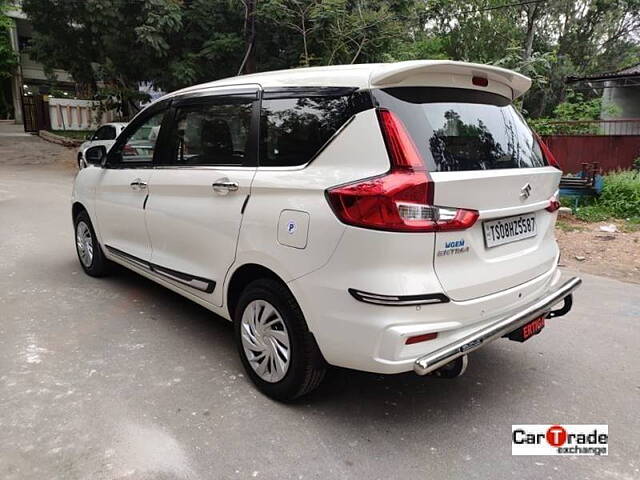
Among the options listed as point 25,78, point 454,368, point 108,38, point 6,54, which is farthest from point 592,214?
point 25,78

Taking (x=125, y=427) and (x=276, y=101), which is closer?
(x=125, y=427)

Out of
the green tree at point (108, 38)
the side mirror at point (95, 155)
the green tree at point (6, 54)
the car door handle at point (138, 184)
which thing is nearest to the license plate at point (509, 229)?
the car door handle at point (138, 184)

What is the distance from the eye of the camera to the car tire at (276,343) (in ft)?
9.02

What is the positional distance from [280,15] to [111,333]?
10464 mm

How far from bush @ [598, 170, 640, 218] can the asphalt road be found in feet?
16.0

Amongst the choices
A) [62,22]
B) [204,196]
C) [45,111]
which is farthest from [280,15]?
[45,111]

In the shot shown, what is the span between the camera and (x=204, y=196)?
11.1 ft

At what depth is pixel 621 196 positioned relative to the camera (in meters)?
9.09

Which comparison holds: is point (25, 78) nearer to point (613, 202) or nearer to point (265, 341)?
point (613, 202)

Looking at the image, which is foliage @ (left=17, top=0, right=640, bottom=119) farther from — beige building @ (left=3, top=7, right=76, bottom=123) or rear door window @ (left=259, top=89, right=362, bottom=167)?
beige building @ (left=3, top=7, right=76, bottom=123)

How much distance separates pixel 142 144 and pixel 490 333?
10.4ft

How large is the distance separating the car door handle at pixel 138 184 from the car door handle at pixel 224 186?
41.1 inches

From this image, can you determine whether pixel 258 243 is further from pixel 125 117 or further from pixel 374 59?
pixel 125 117

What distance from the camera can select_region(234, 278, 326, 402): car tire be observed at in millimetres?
2748
